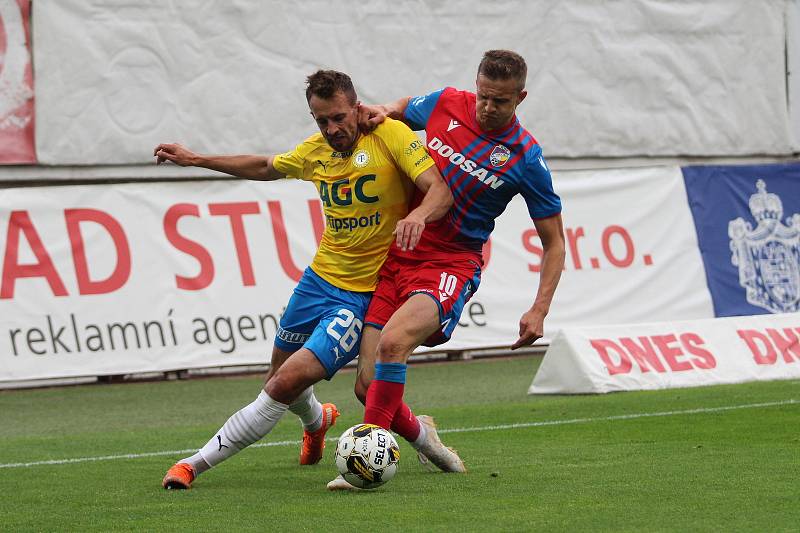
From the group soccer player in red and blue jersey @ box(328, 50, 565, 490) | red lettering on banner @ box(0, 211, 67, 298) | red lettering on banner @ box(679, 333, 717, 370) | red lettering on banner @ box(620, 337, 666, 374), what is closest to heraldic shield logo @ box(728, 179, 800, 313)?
red lettering on banner @ box(679, 333, 717, 370)

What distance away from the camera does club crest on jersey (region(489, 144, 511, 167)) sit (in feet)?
23.7

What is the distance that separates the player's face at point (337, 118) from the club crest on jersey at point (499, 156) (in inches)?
28.2

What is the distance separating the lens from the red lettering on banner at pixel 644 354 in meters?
12.3

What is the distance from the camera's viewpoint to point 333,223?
744 centimetres

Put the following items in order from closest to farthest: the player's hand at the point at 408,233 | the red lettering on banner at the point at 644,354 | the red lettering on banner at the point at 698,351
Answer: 1. the player's hand at the point at 408,233
2. the red lettering on banner at the point at 644,354
3. the red lettering on banner at the point at 698,351

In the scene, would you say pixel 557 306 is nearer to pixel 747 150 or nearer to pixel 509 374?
pixel 509 374

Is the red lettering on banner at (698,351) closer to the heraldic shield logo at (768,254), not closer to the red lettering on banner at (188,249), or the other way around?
the red lettering on banner at (188,249)

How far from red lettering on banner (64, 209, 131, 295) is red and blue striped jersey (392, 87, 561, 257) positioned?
776 cm

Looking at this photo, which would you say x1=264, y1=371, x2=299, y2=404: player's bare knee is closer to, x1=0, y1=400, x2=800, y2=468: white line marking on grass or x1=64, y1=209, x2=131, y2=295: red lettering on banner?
x1=0, y1=400, x2=800, y2=468: white line marking on grass

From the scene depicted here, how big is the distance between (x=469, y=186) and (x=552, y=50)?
11.0 meters

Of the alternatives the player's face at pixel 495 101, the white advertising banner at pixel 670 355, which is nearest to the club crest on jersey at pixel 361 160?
the player's face at pixel 495 101

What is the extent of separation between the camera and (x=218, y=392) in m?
13.6

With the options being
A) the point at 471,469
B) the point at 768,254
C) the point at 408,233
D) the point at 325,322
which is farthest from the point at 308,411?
the point at 768,254

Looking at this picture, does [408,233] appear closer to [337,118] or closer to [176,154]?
[337,118]
